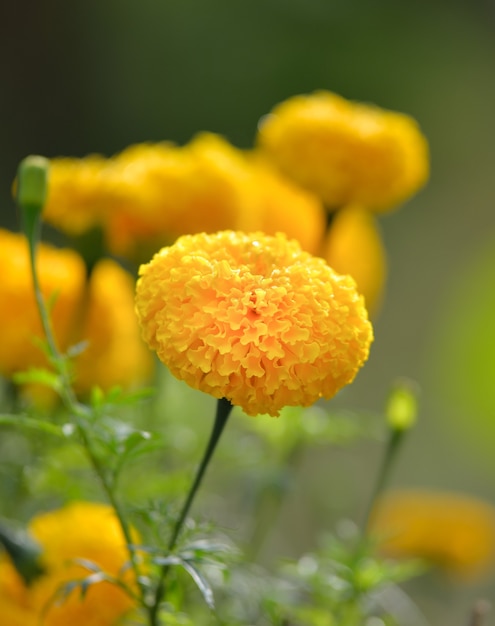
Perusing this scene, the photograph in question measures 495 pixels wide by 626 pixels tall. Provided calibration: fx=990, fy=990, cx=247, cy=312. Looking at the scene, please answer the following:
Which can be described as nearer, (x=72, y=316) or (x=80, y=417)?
(x=80, y=417)

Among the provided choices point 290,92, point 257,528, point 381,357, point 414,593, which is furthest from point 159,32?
point 257,528

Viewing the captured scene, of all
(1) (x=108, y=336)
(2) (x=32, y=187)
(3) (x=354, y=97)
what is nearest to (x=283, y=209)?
(1) (x=108, y=336)

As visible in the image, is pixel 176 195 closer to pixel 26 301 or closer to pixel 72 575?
pixel 26 301

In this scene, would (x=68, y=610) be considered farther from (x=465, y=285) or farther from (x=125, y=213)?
(x=465, y=285)

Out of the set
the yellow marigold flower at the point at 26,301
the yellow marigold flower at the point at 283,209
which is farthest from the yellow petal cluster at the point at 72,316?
the yellow marigold flower at the point at 283,209

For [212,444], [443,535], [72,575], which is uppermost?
[212,444]

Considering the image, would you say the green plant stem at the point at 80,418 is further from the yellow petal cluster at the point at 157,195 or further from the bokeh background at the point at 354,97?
the bokeh background at the point at 354,97
